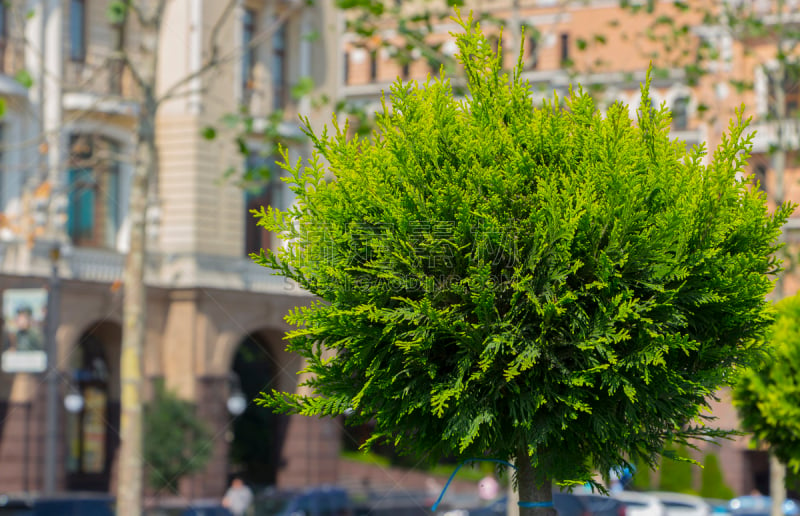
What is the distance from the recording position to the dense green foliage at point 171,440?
28844 mm

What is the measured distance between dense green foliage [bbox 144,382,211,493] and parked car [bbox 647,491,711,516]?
12129 mm

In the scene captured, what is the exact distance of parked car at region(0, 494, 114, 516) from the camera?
14836 millimetres

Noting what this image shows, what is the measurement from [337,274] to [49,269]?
70.9 ft

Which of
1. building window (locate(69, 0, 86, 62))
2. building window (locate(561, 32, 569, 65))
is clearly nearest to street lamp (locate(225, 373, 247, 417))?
building window (locate(69, 0, 86, 62))

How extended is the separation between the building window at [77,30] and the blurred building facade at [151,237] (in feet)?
0.18

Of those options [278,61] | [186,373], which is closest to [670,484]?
[186,373]

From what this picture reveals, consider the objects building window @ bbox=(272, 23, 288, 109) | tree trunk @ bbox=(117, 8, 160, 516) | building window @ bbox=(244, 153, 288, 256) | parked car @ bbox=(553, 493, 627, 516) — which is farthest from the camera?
building window @ bbox=(272, 23, 288, 109)

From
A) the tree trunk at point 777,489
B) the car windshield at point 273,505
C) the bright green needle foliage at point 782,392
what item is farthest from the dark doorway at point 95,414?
the bright green needle foliage at point 782,392

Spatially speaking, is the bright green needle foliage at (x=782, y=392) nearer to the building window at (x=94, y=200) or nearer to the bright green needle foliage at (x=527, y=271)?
the bright green needle foliage at (x=527, y=271)

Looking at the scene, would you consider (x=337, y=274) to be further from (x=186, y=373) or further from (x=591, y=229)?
(x=186, y=373)

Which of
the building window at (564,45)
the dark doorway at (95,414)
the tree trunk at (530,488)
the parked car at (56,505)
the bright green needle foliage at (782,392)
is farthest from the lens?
the building window at (564,45)

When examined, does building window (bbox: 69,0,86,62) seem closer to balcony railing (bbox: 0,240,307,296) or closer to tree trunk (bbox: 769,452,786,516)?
balcony railing (bbox: 0,240,307,296)

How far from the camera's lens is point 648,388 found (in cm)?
727

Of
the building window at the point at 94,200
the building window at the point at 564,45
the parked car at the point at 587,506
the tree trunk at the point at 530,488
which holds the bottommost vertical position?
the parked car at the point at 587,506
